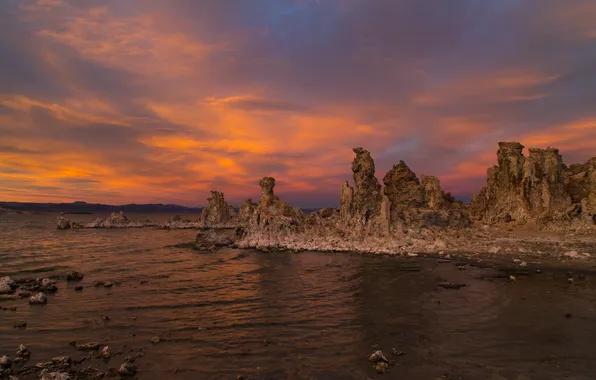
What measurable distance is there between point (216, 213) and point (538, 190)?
87.8 m

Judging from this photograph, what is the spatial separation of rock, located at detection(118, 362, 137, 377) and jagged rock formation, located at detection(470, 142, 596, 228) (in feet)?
167

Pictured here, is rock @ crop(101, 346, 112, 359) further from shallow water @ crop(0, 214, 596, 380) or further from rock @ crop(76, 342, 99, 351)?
rock @ crop(76, 342, 99, 351)

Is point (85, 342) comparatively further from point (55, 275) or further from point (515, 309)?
point (515, 309)

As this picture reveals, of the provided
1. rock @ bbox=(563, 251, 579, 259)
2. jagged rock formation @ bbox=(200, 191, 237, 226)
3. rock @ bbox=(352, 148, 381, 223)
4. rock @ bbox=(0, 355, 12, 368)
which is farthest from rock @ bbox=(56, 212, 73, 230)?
rock @ bbox=(563, 251, 579, 259)

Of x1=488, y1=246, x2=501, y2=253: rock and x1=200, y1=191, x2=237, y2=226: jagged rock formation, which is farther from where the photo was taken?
x1=200, y1=191, x2=237, y2=226: jagged rock formation

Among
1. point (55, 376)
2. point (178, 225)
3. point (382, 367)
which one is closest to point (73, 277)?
point (55, 376)

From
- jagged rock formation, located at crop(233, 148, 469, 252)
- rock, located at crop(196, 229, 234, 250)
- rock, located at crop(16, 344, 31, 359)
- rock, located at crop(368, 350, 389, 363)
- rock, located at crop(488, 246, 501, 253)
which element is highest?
jagged rock formation, located at crop(233, 148, 469, 252)

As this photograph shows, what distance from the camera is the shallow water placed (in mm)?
11836

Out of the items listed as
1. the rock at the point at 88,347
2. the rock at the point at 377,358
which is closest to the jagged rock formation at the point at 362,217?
the rock at the point at 377,358

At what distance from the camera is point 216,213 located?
360ft

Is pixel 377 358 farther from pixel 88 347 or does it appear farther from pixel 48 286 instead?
pixel 48 286

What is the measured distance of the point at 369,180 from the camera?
46.3 meters

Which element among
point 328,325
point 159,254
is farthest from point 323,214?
point 328,325

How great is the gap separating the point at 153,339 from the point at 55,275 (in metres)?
20.6
